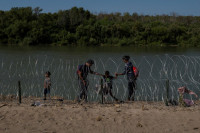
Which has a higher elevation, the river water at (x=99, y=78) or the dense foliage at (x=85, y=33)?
the dense foliage at (x=85, y=33)

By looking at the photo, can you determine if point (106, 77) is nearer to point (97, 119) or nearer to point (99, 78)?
point (97, 119)

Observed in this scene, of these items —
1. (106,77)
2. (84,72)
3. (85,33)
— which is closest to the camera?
(84,72)

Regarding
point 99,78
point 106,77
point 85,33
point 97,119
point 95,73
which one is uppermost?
point 85,33

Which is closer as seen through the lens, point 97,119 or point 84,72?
point 97,119

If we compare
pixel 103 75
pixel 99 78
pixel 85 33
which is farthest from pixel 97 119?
pixel 85 33

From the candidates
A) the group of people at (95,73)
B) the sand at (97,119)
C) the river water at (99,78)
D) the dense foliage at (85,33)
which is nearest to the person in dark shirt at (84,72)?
the group of people at (95,73)

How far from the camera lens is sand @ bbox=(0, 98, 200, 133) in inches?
212

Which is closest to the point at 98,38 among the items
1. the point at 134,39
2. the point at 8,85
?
the point at 134,39

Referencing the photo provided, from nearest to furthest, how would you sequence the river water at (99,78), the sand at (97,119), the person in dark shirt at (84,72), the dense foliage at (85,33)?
the sand at (97,119) < the person in dark shirt at (84,72) < the river water at (99,78) < the dense foliage at (85,33)

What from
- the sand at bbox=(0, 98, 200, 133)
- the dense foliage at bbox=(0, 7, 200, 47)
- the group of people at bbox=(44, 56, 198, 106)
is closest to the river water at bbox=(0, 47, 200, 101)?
the group of people at bbox=(44, 56, 198, 106)

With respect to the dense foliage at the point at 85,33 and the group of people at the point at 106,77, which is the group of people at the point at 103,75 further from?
the dense foliage at the point at 85,33

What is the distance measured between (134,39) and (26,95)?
4104 cm

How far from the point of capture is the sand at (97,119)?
539cm

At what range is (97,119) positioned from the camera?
5832 mm
